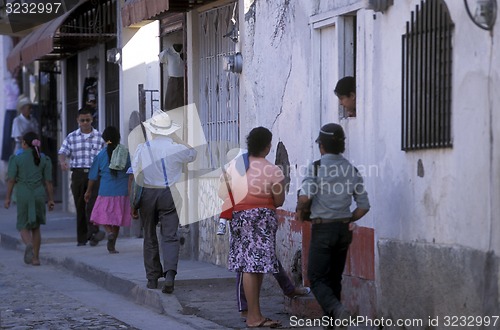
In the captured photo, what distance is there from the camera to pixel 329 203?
8.65 m

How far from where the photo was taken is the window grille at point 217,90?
13.7m

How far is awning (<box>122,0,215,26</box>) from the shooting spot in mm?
13266

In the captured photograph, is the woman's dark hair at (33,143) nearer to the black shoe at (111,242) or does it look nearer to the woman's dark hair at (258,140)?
the black shoe at (111,242)

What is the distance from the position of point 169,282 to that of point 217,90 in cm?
355

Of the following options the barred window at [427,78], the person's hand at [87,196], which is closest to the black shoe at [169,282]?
the barred window at [427,78]

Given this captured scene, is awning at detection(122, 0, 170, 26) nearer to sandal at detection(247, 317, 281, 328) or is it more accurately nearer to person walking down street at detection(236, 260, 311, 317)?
person walking down street at detection(236, 260, 311, 317)

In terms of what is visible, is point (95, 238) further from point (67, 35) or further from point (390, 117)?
point (390, 117)

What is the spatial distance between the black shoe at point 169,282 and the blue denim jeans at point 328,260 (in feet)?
9.82

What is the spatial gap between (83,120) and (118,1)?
236 centimetres

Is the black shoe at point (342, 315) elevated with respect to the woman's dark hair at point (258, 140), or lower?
lower

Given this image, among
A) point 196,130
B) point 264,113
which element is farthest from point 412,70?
point 196,130

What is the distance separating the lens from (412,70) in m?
8.72

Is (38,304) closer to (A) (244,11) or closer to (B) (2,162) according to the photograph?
(A) (244,11)

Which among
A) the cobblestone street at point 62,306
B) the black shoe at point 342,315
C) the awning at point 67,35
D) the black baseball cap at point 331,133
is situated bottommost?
the cobblestone street at point 62,306
